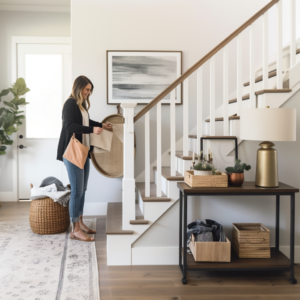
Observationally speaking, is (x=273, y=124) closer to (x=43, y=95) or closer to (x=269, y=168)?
(x=269, y=168)

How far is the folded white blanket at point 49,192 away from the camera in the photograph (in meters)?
3.21

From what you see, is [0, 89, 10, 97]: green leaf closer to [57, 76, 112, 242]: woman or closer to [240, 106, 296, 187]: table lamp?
[57, 76, 112, 242]: woman

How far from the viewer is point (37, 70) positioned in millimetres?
4707

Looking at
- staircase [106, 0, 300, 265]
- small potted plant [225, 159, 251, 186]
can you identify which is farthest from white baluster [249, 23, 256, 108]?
small potted plant [225, 159, 251, 186]

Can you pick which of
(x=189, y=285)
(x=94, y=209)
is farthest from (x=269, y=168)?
(x=94, y=209)

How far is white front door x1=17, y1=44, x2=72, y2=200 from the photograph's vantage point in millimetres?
4707

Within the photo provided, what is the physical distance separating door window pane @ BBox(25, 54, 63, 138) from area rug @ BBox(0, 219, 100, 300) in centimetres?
175


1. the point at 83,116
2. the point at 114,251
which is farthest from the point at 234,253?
the point at 83,116

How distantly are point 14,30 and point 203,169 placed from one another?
3698 mm

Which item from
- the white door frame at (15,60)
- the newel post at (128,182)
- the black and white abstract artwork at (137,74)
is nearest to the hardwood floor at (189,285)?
the newel post at (128,182)

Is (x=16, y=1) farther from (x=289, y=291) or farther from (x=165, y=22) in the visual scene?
(x=289, y=291)

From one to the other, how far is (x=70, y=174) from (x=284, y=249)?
6.24 ft

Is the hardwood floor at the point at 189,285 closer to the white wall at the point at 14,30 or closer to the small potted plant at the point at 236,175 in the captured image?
the small potted plant at the point at 236,175

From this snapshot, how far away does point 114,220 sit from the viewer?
2914 mm
